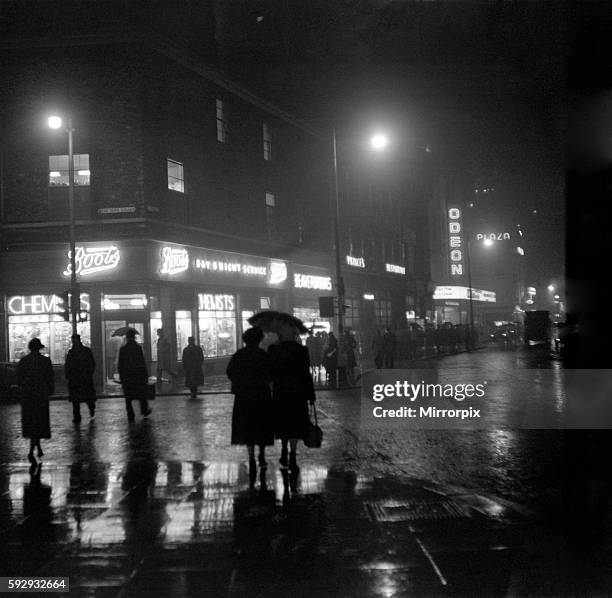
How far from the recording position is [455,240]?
7719 cm

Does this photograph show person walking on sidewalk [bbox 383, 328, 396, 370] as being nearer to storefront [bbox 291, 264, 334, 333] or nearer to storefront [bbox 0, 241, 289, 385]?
storefront [bbox 291, 264, 334, 333]

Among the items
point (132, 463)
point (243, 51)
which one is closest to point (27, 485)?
point (132, 463)

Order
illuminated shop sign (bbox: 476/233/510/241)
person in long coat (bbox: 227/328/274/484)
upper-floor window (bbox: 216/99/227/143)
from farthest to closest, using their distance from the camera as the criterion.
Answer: illuminated shop sign (bbox: 476/233/510/241) → upper-floor window (bbox: 216/99/227/143) → person in long coat (bbox: 227/328/274/484)

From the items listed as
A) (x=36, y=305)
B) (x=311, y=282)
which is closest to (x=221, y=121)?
(x=311, y=282)

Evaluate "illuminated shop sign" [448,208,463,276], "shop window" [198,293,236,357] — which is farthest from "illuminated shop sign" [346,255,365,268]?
"illuminated shop sign" [448,208,463,276]

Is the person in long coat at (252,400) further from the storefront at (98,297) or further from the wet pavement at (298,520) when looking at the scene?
the storefront at (98,297)

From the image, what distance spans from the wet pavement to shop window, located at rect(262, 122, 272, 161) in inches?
984

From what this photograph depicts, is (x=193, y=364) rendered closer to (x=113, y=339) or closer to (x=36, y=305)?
(x=113, y=339)

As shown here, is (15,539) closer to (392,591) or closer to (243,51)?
(392,591)

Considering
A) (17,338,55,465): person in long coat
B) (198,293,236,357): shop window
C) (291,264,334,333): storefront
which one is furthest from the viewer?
(291,264,334,333): storefront

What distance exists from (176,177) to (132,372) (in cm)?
1474

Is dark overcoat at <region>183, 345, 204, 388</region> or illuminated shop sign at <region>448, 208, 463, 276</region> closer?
dark overcoat at <region>183, 345, 204, 388</region>

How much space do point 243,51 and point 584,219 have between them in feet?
77.6

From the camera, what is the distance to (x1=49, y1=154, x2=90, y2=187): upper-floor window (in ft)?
87.5
